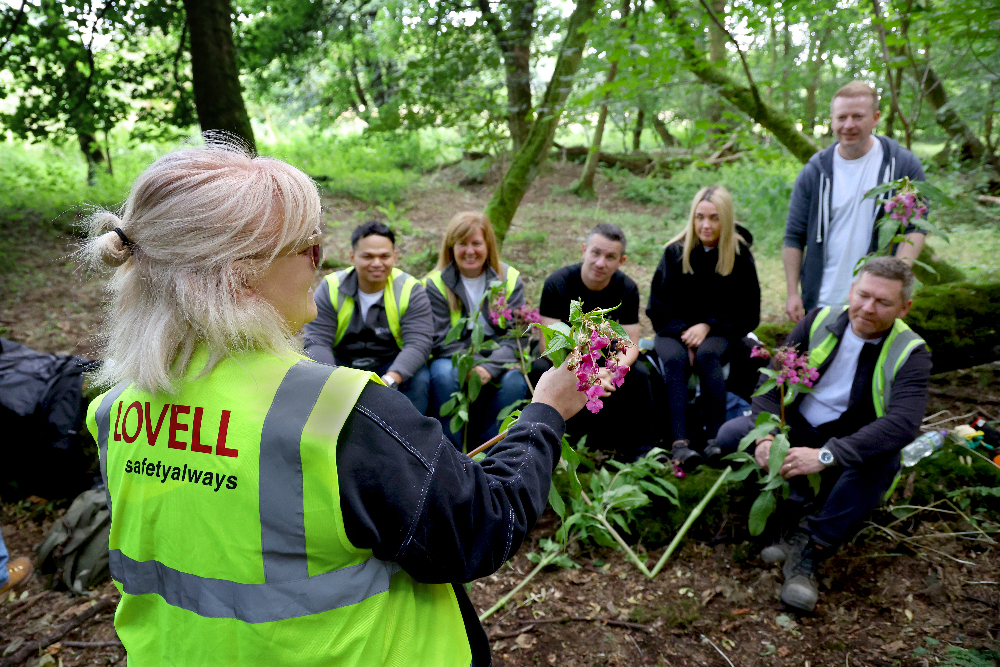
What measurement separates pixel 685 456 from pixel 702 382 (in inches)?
21.9

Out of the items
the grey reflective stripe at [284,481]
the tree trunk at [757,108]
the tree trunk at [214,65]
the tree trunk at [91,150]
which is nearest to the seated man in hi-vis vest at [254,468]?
the grey reflective stripe at [284,481]

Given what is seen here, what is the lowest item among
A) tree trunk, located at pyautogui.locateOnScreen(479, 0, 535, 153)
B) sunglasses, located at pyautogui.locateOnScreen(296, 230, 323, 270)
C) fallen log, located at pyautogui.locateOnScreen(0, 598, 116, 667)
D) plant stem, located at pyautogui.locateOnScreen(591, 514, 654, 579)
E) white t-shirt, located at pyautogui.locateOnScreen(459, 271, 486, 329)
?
fallen log, located at pyautogui.locateOnScreen(0, 598, 116, 667)

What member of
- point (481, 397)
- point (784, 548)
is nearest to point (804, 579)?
point (784, 548)

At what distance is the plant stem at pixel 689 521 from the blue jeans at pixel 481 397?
45.0 inches

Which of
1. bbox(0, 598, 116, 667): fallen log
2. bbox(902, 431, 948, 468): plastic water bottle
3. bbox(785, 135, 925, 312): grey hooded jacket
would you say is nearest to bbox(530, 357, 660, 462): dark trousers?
bbox(785, 135, 925, 312): grey hooded jacket

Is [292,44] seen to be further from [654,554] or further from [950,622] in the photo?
[950,622]

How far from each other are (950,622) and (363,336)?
325cm

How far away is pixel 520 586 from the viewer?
2.69m

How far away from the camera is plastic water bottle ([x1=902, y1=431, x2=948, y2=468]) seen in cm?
329

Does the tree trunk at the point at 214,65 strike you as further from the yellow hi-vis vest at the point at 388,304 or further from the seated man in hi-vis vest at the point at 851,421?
the seated man in hi-vis vest at the point at 851,421

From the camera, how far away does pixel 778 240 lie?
7.70 m

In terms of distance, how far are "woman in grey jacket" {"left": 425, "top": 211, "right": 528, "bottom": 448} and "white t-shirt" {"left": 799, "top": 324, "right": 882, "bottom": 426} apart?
1.56 meters

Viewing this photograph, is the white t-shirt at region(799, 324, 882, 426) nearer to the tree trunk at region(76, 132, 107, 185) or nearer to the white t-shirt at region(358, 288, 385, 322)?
the white t-shirt at region(358, 288, 385, 322)

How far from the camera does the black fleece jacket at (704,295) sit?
3877 millimetres
